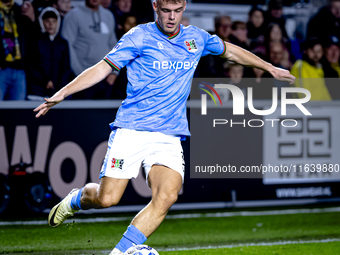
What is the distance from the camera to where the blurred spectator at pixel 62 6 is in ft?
22.0

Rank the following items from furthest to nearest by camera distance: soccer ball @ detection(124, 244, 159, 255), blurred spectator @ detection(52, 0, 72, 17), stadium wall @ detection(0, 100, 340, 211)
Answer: blurred spectator @ detection(52, 0, 72, 17) → stadium wall @ detection(0, 100, 340, 211) → soccer ball @ detection(124, 244, 159, 255)

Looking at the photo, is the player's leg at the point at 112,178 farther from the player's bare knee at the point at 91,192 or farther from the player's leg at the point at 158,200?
the player's leg at the point at 158,200

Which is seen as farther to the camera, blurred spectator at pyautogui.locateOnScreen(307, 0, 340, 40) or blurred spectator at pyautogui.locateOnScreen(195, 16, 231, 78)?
blurred spectator at pyautogui.locateOnScreen(307, 0, 340, 40)

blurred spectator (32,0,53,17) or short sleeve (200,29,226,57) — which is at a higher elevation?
blurred spectator (32,0,53,17)

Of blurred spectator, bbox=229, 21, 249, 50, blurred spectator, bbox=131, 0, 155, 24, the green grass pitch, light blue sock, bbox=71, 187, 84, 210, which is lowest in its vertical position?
the green grass pitch

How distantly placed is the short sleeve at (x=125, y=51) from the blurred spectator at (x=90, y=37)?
10.1 feet

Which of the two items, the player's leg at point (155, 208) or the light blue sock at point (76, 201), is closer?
the player's leg at point (155, 208)

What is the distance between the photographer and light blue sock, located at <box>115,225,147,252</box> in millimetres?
3480

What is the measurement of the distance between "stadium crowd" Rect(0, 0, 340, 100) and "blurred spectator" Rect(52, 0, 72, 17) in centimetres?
1

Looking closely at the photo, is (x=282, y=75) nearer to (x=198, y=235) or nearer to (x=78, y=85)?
(x=78, y=85)

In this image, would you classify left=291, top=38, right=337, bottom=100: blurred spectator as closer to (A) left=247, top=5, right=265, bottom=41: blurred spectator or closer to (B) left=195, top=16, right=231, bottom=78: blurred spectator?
(A) left=247, top=5, right=265, bottom=41: blurred spectator

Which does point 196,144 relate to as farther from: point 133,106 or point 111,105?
point 133,106

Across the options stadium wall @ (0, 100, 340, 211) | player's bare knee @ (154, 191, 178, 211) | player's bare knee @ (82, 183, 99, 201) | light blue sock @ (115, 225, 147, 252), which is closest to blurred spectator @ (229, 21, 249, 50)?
stadium wall @ (0, 100, 340, 211)

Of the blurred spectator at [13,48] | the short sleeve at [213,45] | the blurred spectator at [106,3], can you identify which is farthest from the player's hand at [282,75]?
the blurred spectator at [13,48]
